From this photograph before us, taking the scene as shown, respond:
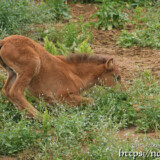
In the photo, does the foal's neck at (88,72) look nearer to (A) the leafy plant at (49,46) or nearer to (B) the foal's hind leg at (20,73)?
(B) the foal's hind leg at (20,73)

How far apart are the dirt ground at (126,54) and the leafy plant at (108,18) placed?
221 millimetres

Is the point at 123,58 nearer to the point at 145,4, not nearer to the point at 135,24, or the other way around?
the point at 135,24

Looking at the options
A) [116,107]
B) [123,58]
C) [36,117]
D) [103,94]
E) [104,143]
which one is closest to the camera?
[104,143]

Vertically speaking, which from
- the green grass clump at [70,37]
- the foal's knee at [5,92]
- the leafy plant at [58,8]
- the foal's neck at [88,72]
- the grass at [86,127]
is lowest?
the grass at [86,127]

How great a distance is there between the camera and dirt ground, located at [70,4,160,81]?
10.0 meters

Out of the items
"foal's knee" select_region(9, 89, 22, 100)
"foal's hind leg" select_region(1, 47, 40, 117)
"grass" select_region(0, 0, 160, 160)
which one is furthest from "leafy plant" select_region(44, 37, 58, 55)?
"foal's knee" select_region(9, 89, 22, 100)

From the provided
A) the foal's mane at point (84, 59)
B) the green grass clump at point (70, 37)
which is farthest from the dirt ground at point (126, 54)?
the foal's mane at point (84, 59)

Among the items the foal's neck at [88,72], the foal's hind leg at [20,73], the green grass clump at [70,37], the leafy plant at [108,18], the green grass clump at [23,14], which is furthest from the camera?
the leafy plant at [108,18]

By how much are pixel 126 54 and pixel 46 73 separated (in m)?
3.68

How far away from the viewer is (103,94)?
8078mm

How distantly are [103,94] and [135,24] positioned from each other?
18.8 ft

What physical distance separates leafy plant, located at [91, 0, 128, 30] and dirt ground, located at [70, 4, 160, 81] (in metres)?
0.22

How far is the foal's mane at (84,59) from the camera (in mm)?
8547

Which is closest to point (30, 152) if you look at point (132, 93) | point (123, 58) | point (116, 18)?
point (132, 93)
